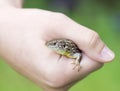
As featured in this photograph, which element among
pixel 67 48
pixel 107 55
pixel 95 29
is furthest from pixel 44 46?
pixel 95 29

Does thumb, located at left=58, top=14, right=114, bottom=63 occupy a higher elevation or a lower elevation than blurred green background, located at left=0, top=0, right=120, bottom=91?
higher

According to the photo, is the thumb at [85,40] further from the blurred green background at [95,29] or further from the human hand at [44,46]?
the blurred green background at [95,29]

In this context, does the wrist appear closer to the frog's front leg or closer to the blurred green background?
the frog's front leg

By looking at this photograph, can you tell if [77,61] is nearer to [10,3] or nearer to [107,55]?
[107,55]

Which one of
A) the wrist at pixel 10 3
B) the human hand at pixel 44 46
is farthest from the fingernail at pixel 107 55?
the wrist at pixel 10 3

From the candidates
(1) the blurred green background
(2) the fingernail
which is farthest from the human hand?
(1) the blurred green background

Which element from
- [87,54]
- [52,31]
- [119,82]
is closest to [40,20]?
[52,31]
